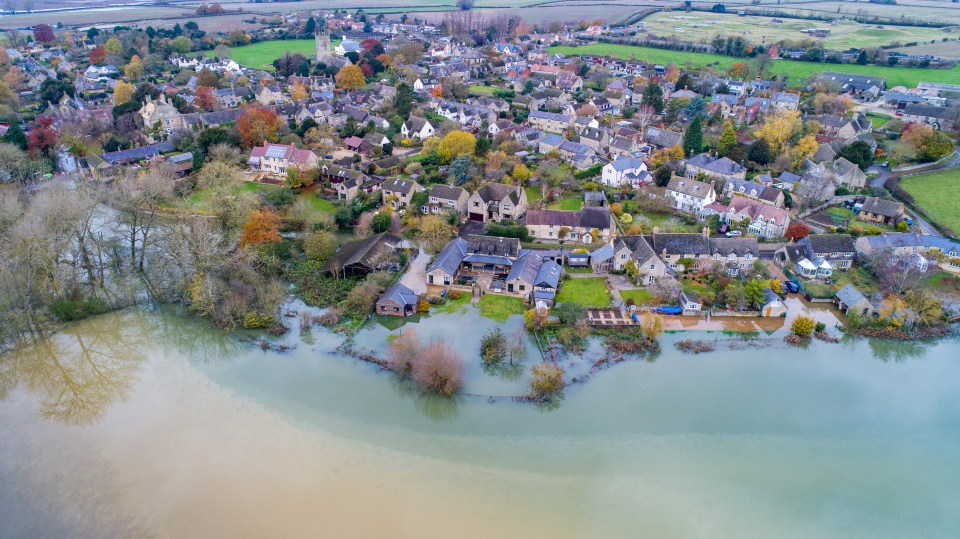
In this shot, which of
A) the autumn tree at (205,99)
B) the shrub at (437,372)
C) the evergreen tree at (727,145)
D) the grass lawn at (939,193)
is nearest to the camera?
the shrub at (437,372)

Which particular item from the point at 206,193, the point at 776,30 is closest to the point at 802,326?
the point at 206,193

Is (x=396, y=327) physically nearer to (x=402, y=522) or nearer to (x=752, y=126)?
(x=402, y=522)

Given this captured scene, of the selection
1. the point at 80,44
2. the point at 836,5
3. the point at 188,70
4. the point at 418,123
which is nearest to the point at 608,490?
the point at 418,123

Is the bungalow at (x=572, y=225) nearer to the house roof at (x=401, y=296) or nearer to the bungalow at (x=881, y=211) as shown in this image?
the house roof at (x=401, y=296)

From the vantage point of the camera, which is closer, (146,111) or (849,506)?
(849,506)

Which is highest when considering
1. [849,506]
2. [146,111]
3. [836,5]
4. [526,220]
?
[836,5]

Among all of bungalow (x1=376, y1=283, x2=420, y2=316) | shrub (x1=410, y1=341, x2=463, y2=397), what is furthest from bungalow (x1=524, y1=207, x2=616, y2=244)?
shrub (x1=410, y1=341, x2=463, y2=397)

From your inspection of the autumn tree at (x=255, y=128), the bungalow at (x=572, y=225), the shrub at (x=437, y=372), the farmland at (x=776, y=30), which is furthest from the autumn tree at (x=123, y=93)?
the farmland at (x=776, y=30)
